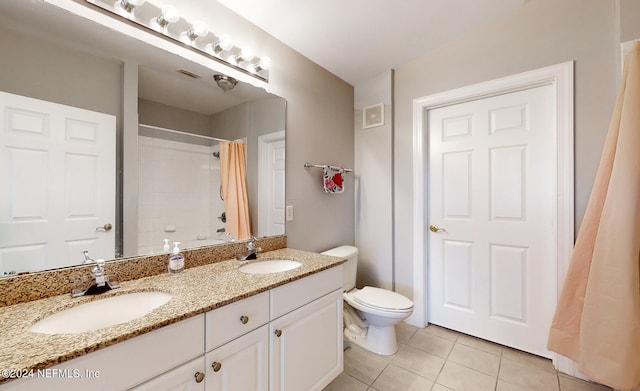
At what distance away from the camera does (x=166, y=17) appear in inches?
50.6

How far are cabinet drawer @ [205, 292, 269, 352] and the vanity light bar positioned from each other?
1377 mm

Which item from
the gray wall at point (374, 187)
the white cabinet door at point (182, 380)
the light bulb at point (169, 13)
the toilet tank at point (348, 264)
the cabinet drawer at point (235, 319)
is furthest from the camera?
the gray wall at point (374, 187)

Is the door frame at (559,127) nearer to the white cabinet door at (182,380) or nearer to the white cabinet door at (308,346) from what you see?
the white cabinet door at (308,346)

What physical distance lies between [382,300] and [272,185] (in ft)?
3.83

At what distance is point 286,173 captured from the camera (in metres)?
1.93

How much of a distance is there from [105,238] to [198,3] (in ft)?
4.41

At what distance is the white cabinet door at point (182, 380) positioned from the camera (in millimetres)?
770

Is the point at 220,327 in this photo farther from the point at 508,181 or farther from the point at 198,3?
the point at 508,181

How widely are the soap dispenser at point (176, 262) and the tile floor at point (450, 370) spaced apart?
3.75 feet

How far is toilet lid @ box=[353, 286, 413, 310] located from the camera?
1801mm

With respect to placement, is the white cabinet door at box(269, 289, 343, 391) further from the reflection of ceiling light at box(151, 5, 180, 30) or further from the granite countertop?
the reflection of ceiling light at box(151, 5, 180, 30)

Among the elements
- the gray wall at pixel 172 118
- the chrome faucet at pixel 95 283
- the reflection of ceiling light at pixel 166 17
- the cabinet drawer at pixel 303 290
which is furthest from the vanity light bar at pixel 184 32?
the cabinet drawer at pixel 303 290

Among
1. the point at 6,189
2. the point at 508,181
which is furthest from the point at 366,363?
the point at 6,189

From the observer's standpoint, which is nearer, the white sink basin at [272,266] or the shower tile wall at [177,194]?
the shower tile wall at [177,194]
